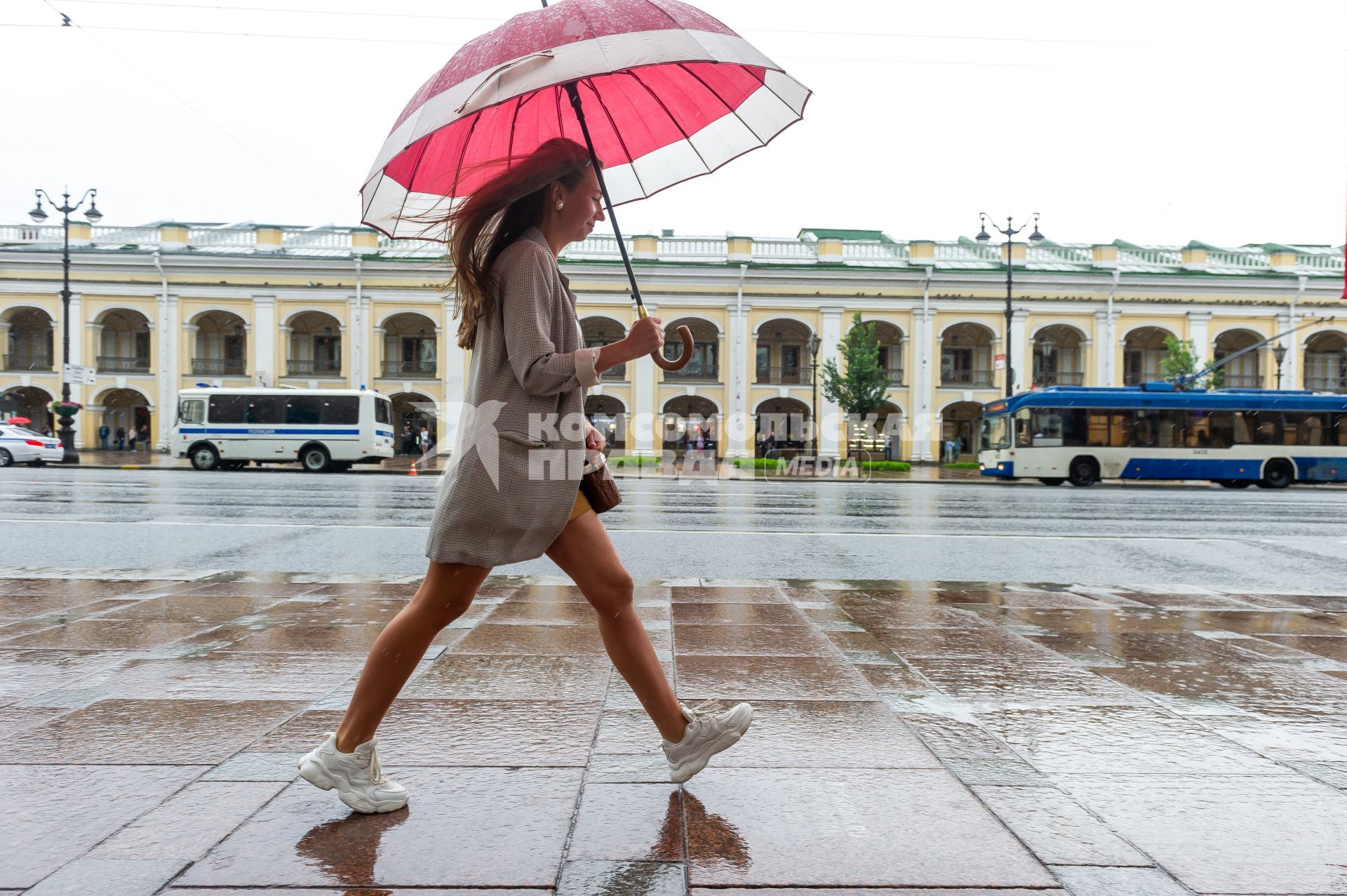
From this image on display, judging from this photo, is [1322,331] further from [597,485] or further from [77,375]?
[77,375]

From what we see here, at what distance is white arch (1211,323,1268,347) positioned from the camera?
39094mm

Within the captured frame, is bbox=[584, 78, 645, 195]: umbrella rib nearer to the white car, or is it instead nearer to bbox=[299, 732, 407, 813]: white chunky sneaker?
bbox=[299, 732, 407, 813]: white chunky sneaker

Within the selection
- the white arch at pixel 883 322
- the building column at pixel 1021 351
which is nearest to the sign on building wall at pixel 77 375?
the white arch at pixel 883 322

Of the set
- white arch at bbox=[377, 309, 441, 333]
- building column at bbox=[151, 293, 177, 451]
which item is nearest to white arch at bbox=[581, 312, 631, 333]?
white arch at bbox=[377, 309, 441, 333]

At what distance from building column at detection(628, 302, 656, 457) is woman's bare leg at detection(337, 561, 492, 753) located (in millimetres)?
35252

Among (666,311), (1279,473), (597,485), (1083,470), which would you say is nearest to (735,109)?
(597,485)

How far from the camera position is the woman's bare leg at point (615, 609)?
8.00 feet

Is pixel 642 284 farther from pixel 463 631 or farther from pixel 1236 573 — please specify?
pixel 463 631

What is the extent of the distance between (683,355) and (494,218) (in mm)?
621

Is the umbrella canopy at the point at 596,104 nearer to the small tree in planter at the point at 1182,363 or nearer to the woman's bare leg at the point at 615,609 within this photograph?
the woman's bare leg at the point at 615,609

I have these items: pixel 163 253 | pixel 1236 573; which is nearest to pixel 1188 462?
pixel 1236 573

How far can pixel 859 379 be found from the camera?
3319 cm

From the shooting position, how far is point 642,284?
37812mm

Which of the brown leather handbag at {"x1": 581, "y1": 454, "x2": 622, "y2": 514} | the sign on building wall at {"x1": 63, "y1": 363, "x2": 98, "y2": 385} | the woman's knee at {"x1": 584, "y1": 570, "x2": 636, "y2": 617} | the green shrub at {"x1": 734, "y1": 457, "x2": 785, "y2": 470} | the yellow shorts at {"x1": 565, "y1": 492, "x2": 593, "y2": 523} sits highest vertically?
the sign on building wall at {"x1": 63, "y1": 363, "x2": 98, "y2": 385}
